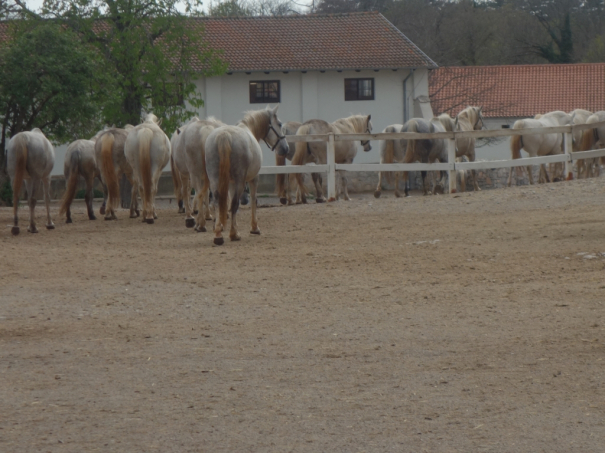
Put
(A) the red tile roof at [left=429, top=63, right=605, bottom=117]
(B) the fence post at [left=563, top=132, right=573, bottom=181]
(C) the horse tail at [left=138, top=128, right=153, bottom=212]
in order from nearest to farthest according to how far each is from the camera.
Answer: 1. (C) the horse tail at [left=138, top=128, right=153, bottom=212]
2. (B) the fence post at [left=563, top=132, right=573, bottom=181]
3. (A) the red tile roof at [left=429, top=63, right=605, bottom=117]

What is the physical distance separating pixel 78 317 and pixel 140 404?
8.27 ft

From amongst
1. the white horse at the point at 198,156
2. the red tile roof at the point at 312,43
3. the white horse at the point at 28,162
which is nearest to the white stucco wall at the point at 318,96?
the red tile roof at the point at 312,43

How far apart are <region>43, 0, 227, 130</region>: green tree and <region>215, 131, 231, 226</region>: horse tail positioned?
15.1 m

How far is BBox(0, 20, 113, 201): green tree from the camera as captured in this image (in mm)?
18844

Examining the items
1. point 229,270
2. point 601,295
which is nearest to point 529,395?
point 601,295

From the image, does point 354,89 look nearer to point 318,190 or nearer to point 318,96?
point 318,96

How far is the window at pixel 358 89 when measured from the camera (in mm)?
41875

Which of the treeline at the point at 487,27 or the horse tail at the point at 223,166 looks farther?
the treeline at the point at 487,27

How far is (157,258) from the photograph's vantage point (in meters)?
10.2

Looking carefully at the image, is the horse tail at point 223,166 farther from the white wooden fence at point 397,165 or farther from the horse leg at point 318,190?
the horse leg at point 318,190

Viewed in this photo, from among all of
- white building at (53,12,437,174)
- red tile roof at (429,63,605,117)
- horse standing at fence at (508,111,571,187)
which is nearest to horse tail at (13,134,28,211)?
horse standing at fence at (508,111,571,187)

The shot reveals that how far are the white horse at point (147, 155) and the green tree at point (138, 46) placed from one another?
36.6ft

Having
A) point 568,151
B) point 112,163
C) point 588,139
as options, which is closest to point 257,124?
point 112,163

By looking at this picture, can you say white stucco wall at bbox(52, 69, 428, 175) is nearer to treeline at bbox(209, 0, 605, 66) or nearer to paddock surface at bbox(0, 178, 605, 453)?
treeline at bbox(209, 0, 605, 66)
